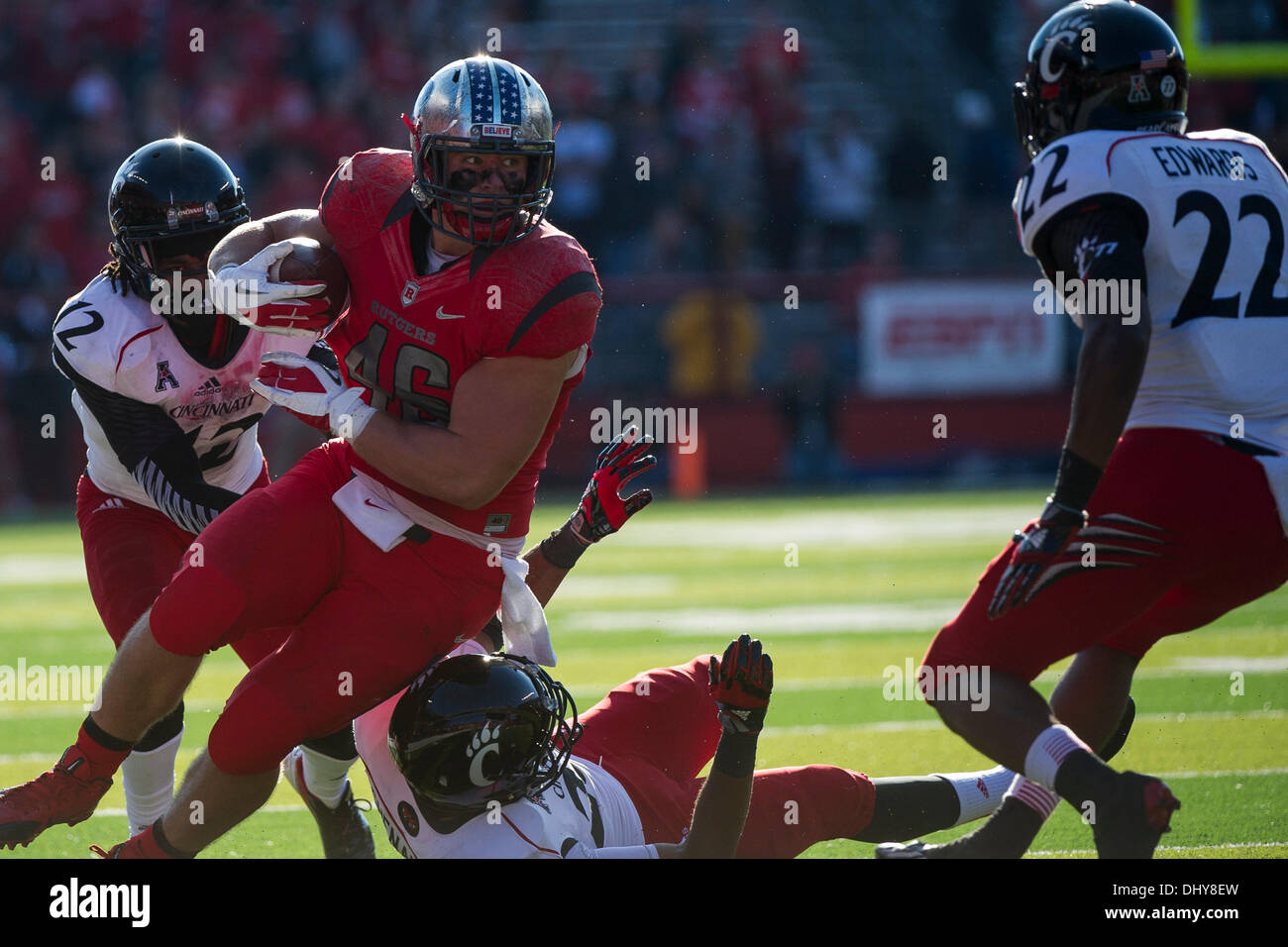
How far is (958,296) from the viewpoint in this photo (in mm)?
13750

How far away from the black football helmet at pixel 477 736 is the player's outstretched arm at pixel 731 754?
0.95 feet

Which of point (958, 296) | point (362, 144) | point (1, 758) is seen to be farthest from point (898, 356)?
point (1, 758)

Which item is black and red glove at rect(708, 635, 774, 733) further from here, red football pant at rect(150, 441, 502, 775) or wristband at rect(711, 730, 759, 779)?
red football pant at rect(150, 441, 502, 775)

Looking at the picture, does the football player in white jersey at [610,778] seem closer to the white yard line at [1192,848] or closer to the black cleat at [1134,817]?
the white yard line at [1192,848]

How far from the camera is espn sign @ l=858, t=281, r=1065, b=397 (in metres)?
13.6

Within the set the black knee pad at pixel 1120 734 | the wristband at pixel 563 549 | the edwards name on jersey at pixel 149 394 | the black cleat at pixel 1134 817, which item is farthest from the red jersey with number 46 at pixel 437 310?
the black knee pad at pixel 1120 734

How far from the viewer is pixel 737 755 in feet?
9.20

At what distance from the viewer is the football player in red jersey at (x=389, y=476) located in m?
3.07

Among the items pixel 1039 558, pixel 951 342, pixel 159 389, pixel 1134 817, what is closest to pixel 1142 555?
pixel 1039 558

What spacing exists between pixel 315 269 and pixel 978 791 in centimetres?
188

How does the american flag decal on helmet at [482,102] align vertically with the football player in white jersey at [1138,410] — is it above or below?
above

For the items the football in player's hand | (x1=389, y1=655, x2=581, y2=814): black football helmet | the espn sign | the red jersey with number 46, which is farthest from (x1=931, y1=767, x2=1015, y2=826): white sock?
the espn sign

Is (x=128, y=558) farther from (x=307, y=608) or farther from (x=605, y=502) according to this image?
(x=605, y=502)
